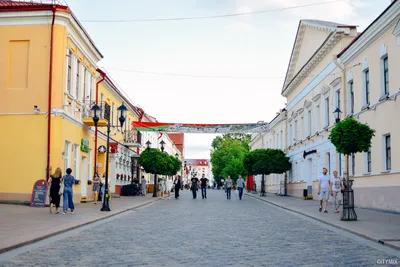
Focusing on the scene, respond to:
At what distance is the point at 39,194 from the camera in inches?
826

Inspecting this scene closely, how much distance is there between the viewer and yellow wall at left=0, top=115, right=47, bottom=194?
72.8 feet

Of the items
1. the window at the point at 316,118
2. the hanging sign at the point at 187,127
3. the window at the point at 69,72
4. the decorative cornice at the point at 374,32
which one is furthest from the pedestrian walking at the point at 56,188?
the hanging sign at the point at 187,127

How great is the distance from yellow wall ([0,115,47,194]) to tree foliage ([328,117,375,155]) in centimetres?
1295

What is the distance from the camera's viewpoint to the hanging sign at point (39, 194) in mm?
20969

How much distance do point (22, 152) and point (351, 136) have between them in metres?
14.4

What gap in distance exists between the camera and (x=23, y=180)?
72.9 ft

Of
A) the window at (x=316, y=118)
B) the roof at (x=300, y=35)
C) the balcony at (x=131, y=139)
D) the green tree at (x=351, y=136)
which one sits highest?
the roof at (x=300, y=35)

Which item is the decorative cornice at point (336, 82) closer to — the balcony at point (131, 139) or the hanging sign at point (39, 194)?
the hanging sign at point (39, 194)

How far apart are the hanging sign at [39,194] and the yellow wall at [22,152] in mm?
1103

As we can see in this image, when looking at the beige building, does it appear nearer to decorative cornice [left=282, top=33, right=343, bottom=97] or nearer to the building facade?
decorative cornice [left=282, top=33, right=343, bottom=97]

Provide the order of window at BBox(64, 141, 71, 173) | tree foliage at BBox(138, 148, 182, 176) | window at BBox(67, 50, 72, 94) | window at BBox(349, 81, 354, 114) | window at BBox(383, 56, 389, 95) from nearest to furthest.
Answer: window at BBox(383, 56, 389, 95) → window at BBox(64, 141, 71, 173) → window at BBox(67, 50, 72, 94) → window at BBox(349, 81, 354, 114) → tree foliage at BBox(138, 148, 182, 176)

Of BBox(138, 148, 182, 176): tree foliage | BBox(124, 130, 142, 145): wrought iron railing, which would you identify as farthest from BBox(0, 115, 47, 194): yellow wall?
BBox(124, 130, 142, 145): wrought iron railing

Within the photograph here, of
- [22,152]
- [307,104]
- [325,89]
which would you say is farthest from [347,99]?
[22,152]

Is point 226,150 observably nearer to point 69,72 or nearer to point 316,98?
point 316,98
